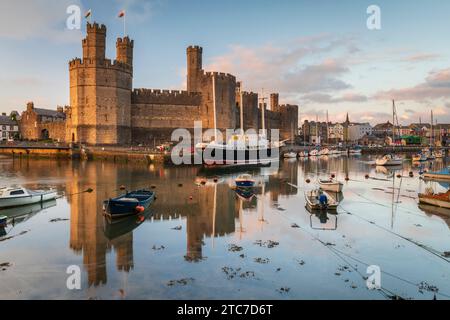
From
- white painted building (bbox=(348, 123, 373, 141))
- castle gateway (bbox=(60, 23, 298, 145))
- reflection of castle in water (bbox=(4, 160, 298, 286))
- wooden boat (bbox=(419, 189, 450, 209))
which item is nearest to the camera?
reflection of castle in water (bbox=(4, 160, 298, 286))

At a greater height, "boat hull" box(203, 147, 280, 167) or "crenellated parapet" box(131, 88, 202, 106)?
"crenellated parapet" box(131, 88, 202, 106)

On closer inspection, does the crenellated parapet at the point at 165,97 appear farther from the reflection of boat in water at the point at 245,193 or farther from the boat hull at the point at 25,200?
the boat hull at the point at 25,200

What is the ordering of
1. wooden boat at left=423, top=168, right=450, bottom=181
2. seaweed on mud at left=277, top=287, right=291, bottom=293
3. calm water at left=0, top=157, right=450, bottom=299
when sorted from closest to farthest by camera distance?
1. seaweed on mud at left=277, top=287, right=291, bottom=293
2. calm water at left=0, top=157, right=450, bottom=299
3. wooden boat at left=423, top=168, right=450, bottom=181

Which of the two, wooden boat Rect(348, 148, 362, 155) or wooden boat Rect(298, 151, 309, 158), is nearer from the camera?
wooden boat Rect(298, 151, 309, 158)

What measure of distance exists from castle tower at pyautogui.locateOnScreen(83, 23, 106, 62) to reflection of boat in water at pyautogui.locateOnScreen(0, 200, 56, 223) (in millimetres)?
29688

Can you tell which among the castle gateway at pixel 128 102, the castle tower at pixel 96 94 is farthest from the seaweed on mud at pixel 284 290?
the castle tower at pixel 96 94

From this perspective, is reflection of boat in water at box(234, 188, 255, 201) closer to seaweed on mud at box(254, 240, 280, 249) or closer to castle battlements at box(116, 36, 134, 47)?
seaweed on mud at box(254, 240, 280, 249)

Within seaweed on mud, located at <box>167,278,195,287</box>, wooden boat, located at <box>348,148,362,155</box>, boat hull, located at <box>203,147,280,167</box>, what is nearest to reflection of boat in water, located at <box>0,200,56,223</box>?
seaweed on mud, located at <box>167,278,195,287</box>

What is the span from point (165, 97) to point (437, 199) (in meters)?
37.2

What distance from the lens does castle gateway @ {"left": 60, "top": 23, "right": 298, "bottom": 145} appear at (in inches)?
1658
